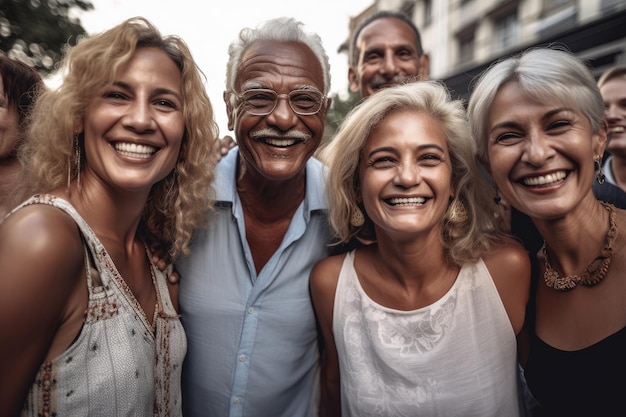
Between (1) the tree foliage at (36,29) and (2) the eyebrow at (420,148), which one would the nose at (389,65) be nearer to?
(2) the eyebrow at (420,148)

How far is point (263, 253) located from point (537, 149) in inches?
60.1

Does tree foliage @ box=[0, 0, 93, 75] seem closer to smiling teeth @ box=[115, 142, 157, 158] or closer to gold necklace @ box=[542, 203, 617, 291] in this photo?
smiling teeth @ box=[115, 142, 157, 158]

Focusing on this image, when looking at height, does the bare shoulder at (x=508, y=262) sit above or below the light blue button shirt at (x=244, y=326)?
above

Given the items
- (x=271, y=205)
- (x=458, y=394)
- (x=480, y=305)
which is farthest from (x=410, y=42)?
(x=458, y=394)

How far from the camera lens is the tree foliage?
8.03 m

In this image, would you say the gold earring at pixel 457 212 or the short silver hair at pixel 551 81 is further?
the gold earring at pixel 457 212

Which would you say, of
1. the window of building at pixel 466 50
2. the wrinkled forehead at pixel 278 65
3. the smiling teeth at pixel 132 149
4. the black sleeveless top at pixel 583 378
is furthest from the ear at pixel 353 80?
the window of building at pixel 466 50

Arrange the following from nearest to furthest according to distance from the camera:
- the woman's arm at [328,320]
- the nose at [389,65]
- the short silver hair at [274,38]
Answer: the woman's arm at [328,320]
the short silver hair at [274,38]
the nose at [389,65]

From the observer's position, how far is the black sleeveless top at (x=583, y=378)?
5.52 ft

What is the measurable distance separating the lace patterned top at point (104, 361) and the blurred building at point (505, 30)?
4205 millimetres

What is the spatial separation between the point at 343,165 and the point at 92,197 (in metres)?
1.27

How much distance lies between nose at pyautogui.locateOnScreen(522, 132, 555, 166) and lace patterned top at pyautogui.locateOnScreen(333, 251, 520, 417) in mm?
609

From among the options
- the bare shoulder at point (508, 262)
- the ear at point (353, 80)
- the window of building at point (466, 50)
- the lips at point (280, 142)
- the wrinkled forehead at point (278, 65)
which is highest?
the window of building at point (466, 50)

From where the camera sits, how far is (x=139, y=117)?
1803 millimetres
